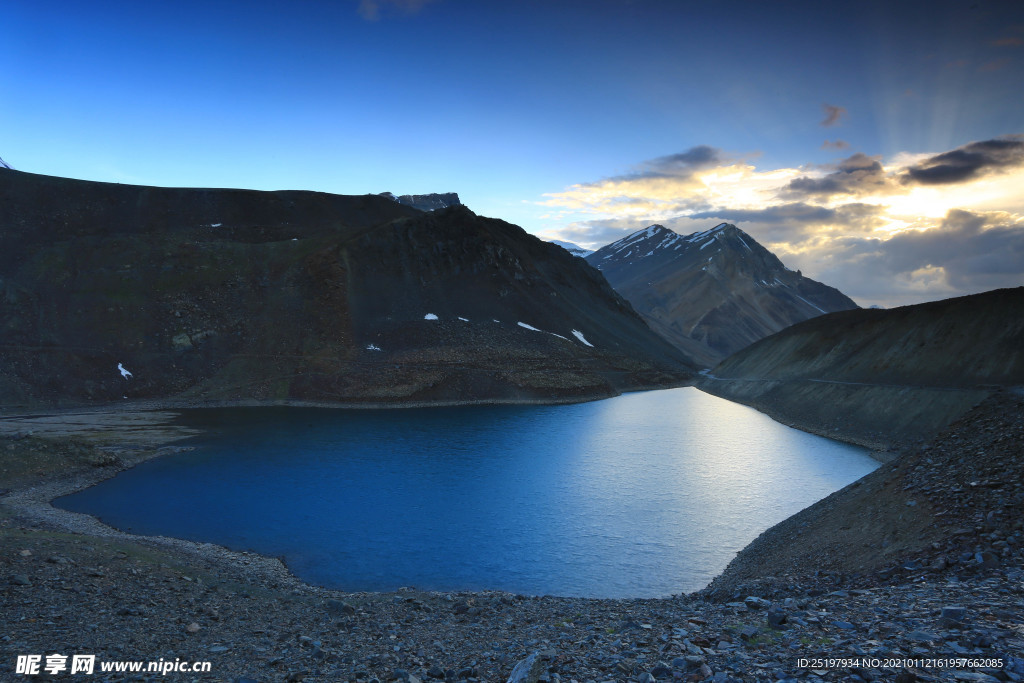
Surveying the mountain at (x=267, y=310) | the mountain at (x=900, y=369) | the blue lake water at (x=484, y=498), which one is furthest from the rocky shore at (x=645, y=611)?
the mountain at (x=267, y=310)

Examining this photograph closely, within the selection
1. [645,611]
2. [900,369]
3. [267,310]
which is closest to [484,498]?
[645,611]

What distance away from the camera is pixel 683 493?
38.3 m

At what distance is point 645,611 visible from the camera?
17281 millimetres

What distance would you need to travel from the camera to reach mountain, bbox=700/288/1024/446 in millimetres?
52969

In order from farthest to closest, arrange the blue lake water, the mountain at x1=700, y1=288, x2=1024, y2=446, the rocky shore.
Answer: the mountain at x1=700, y1=288, x2=1024, y2=446 → the blue lake water → the rocky shore

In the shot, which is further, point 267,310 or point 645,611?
point 267,310

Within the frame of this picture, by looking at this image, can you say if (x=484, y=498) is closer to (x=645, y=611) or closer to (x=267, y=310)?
(x=645, y=611)

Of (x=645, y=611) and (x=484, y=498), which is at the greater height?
(x=645, y=611)

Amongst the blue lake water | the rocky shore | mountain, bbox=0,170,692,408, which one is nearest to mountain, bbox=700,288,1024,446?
the blue lake water

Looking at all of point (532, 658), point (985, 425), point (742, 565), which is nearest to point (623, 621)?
point (532, 658)

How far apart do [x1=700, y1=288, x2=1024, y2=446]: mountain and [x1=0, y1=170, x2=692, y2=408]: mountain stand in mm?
34501

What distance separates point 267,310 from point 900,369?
313 feet

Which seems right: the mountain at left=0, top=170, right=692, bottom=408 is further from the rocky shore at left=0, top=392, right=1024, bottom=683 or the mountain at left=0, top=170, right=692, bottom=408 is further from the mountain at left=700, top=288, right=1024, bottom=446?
the rocky shore at left=0, top=392, right=1024, bottom=683

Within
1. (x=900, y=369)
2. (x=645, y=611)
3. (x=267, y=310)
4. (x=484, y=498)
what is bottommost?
(x=484, y=498)
